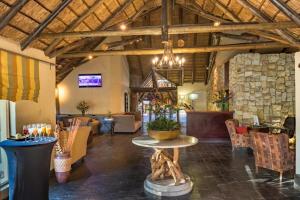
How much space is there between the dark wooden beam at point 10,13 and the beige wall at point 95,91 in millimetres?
7964

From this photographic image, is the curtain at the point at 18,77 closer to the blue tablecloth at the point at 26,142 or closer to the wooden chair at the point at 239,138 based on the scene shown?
the blue tablecloth at the point at 26,142

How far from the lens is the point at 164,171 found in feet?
14.9

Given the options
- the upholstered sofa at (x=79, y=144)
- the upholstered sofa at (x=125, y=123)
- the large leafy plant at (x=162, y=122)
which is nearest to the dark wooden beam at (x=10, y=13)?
the upholstered sofa at (x=79, y=144)

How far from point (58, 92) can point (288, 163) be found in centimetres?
1073

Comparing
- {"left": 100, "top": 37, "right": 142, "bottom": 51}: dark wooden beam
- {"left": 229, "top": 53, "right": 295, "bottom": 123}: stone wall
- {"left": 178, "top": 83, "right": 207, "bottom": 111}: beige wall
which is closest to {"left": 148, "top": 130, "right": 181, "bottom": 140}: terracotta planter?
{"left": 229, "top": 53, "right": 295, "bottom": 123}: stone wall

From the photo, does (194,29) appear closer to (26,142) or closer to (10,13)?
(10,13)

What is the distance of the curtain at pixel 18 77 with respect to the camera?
13.4 feet

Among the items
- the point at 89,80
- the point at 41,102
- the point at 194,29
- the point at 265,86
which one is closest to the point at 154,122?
the point at 194,29

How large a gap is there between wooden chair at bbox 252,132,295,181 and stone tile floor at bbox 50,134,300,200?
0.28 meters

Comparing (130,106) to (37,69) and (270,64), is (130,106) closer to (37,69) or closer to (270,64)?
(270,64)

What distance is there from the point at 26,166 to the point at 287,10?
4.98 metres

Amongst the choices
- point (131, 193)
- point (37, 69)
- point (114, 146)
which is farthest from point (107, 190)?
point (114, 146)

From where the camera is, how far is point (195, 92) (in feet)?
57.6

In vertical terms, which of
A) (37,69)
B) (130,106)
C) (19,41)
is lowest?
(130,106)
